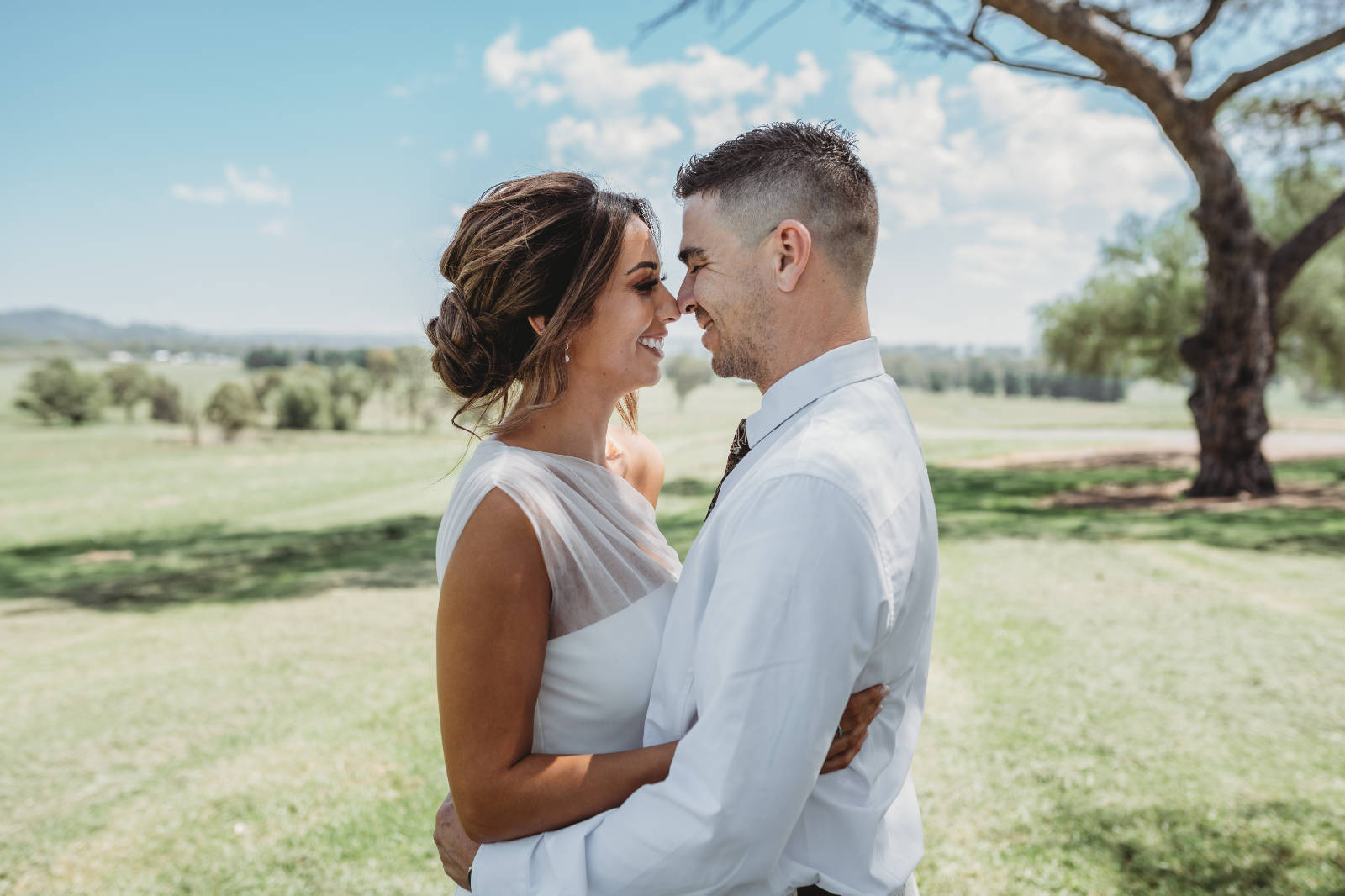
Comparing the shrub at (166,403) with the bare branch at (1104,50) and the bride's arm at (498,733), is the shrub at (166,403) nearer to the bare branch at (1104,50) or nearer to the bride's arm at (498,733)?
the bare branch at (1104,50)

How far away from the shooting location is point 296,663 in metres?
7.24

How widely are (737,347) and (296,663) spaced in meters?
6.62

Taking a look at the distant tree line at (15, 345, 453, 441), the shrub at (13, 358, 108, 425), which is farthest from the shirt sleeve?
the shrub at (13, 358, 108, 425)

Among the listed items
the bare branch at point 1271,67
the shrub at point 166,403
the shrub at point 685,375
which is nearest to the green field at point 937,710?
the bare branch at point 1271,67

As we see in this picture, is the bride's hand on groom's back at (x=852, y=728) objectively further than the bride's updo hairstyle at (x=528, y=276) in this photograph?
No

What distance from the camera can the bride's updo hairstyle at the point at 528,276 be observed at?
83.0 inches

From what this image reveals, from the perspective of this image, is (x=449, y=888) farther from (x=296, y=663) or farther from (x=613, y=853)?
(x=296, y=663)

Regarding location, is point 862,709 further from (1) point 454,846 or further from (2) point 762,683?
(1) point 454,846

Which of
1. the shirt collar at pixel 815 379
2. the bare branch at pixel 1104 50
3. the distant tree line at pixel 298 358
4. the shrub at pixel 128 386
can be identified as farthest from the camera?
the distant tree line at pixel 298 358

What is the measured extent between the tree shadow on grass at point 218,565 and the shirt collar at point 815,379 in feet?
29.8

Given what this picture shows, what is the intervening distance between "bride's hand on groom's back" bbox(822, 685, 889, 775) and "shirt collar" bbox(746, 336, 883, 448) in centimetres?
56

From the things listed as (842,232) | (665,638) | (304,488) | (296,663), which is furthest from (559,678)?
(304,488)

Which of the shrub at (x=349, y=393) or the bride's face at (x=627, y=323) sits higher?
the bride's face at (x=627, y=323)

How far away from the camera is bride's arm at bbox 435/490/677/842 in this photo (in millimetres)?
1659
